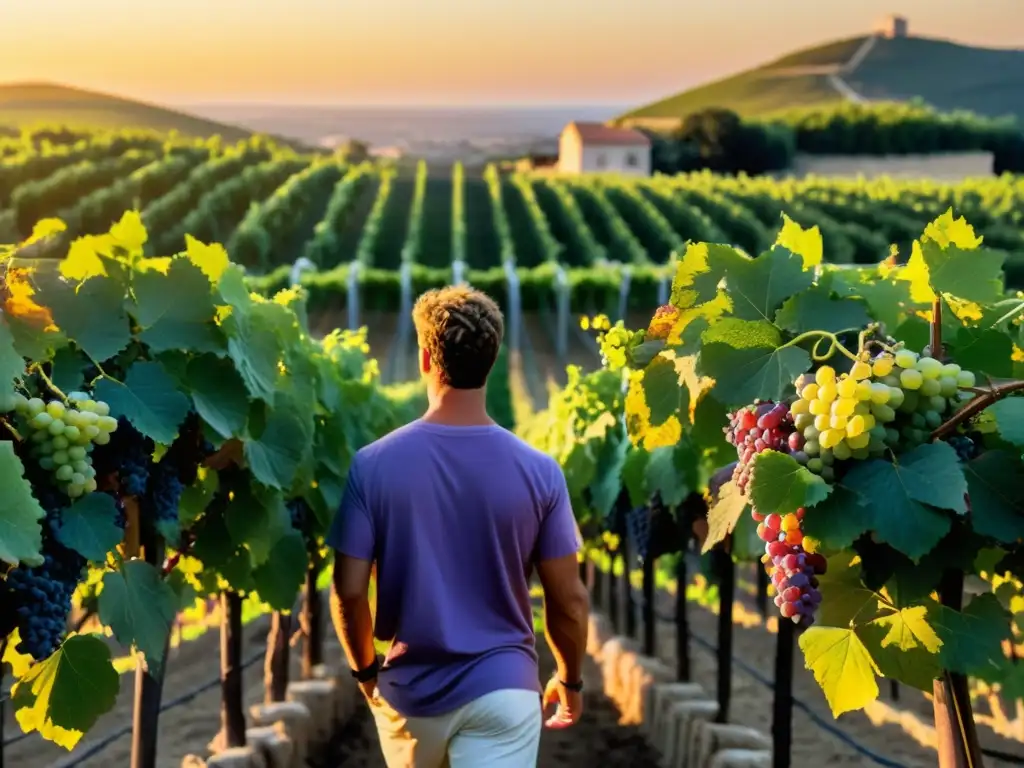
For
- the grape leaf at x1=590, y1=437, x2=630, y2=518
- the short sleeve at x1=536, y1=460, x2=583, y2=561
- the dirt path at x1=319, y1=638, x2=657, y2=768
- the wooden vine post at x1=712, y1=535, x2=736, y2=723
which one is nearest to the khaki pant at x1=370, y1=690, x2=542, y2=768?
the short sleeve at x1=536, y1=460, x2=583, y2=561

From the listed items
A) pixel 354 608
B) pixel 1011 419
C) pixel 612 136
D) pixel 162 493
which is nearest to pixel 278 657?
pixel 162 493

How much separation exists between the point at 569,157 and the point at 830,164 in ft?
43.5

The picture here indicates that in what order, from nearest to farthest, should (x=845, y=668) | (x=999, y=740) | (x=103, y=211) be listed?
(x=845, y=668) → (x=999, y=740) → (x=103, y=211)

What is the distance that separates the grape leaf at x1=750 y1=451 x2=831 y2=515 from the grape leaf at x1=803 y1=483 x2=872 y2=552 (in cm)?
3

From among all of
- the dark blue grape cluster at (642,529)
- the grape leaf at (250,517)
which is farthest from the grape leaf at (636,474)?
the grape leaf at (250,517)

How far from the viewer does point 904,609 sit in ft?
5.78

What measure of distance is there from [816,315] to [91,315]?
4.31 ft

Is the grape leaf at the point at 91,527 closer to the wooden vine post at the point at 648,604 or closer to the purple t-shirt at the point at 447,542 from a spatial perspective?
the purple t-shirt at the point at 447,542

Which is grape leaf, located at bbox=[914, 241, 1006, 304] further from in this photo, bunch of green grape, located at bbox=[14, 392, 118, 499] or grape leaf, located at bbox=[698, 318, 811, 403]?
bunch of green grape, located at bbox=[14, 392, 118, 499]

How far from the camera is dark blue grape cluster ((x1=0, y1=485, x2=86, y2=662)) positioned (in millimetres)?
1812

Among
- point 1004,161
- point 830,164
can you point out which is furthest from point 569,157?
point 1004,161

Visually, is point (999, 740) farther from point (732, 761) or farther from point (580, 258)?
point (580, 258)

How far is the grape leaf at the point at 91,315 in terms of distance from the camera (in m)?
2.12

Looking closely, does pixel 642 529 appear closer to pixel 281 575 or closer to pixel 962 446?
pixel 281 575
